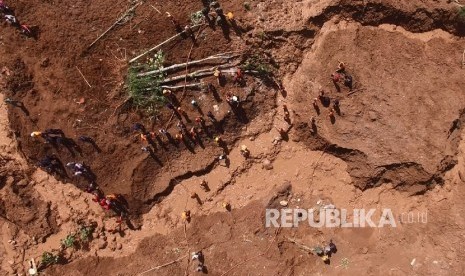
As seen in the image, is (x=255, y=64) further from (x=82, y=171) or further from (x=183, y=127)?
(x=82, y=171)

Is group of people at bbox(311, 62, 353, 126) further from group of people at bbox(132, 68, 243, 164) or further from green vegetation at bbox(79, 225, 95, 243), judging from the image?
green vegetation at bbox(79, 225, 95, 243)

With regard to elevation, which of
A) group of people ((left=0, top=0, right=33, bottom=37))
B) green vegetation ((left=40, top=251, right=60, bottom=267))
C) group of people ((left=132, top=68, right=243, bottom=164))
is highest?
group of people ((left=0, top=0, right=33, bottom=37))

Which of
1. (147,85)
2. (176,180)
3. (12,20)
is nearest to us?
(12,20)

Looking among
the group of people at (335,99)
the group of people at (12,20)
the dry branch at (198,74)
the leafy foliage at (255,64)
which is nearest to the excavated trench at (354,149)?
the leafy foliage at (255,64)

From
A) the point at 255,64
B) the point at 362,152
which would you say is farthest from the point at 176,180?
the point at 362,152

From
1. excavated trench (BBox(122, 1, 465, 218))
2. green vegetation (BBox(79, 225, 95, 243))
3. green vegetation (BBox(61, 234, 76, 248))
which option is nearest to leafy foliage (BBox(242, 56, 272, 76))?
excavated trench (BBox(122, 1, 465, 218))

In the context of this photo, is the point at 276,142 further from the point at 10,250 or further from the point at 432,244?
the point at 10,250

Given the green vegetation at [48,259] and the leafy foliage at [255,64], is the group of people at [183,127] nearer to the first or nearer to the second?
the leafy foliage at [255,64]
